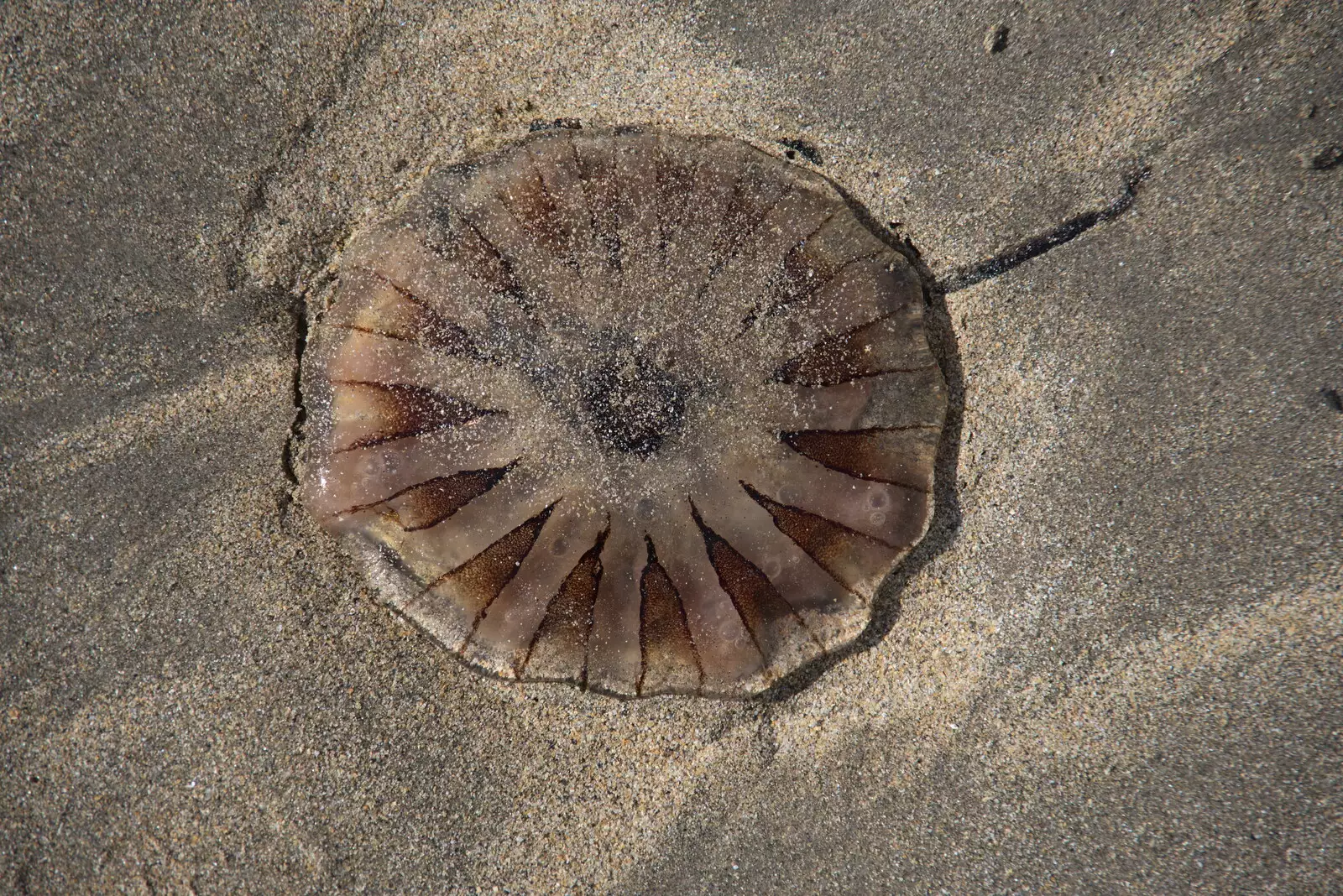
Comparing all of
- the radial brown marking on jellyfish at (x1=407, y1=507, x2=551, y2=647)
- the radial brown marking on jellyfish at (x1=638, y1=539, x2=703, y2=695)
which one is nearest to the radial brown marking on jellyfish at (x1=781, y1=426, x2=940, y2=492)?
the radial brown marking on jellyfish at (x1=638, y1=539, x2=703, y2=695)

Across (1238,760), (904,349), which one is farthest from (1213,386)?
(1238,760)

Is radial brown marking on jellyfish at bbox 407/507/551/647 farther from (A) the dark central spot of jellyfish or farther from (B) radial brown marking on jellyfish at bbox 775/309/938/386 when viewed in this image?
(B) radial brown marking on jellyfish at bbox 775/309/938/386

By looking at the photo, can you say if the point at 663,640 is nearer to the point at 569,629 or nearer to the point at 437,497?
the point at 569,629

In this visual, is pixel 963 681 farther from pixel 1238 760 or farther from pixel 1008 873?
pixel 1238 760

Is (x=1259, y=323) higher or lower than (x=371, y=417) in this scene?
lower

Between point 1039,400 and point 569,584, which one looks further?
point 1039,400

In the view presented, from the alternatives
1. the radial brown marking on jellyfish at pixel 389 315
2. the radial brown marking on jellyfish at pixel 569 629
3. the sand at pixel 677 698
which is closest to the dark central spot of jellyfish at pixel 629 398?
the radial brown marking on jellyfish at pixel 569 629

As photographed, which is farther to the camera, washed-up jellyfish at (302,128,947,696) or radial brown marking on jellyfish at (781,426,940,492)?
radial brown marking on jellyfish at (781,426,940,492)
